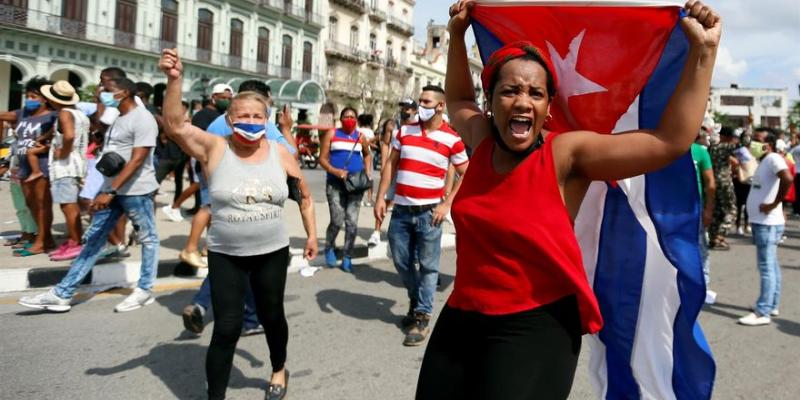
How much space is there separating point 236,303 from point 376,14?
1963 inches

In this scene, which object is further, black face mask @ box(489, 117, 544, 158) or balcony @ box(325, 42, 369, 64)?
balcony @ box(325, 42, 369, 64)

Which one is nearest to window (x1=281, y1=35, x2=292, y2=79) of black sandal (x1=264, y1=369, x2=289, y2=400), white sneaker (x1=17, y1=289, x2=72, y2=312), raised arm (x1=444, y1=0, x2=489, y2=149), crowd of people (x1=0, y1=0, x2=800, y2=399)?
crowd of people (x1=0, y1=0, x2=800, y2=399)

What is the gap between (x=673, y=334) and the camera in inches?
97.3

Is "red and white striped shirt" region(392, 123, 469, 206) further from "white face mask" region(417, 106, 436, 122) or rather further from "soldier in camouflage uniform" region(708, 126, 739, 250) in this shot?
"soldier in camouflage uniform" region(708, 126, 739, 250)

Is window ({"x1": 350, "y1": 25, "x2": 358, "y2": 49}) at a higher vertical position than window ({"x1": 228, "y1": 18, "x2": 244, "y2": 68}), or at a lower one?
higher

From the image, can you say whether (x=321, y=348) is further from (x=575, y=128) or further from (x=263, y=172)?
(x=575, y=128)

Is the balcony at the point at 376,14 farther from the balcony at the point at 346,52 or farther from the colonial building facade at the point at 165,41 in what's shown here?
the colonial building facade at the point at 165,41

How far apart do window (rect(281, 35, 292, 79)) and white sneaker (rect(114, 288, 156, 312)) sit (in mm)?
37900

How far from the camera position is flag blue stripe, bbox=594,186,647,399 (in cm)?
255

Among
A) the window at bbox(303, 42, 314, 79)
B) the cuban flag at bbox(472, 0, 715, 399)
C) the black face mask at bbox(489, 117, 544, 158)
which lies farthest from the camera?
the window at bbox(303, 42, 314, 79)

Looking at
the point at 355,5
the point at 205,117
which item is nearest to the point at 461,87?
the point at 205,117

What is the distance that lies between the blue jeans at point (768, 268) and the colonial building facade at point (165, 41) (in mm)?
13355

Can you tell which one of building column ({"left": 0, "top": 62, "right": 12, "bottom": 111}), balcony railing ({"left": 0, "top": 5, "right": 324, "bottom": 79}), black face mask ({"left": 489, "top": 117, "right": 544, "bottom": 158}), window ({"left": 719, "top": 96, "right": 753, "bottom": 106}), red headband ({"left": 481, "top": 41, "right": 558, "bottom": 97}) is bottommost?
black face mask ({"left": 489, "top": 117, "right": 544, "bottom": 158})

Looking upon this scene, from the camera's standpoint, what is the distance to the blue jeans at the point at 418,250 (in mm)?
4777
